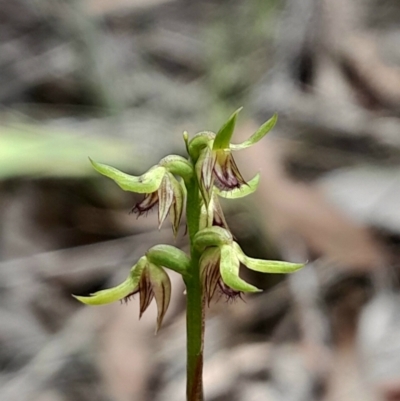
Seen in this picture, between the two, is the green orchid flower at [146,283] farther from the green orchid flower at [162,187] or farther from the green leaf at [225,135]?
the green leaf at [225,135]

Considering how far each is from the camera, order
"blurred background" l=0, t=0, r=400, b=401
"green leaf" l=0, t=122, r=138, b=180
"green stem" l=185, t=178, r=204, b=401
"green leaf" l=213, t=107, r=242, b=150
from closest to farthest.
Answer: "green leaf" l=213, t=107, r=242, b=150 < "green stem" l=185, t=178, r=204, b=401 < "blurred background" l=0, t=0, r=400, b=401 < "green leaf" l=0, t=122, r=138, b=180

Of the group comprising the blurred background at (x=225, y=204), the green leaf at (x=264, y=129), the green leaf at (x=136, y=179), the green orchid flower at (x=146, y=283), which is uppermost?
the blurred background at (x=225, y=204)

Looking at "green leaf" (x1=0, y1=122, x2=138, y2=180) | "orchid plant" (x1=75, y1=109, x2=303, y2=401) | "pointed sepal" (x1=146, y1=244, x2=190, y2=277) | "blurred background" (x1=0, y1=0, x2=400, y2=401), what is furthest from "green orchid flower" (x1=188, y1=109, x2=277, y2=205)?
"green leaf" (x1=0, y1=122, x2=138, y2=180)

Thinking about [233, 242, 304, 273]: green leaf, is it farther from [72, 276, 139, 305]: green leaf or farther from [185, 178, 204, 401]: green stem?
[72, 276, 139, 305]: green leaf

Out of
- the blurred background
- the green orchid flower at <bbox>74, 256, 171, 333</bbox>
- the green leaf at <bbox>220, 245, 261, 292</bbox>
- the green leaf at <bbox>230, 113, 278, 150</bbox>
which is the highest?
the blurred background

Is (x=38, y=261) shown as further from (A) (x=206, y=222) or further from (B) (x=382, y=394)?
(A) (x=206, y=222)

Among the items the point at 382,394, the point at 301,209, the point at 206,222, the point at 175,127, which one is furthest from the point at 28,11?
the point at 206,222

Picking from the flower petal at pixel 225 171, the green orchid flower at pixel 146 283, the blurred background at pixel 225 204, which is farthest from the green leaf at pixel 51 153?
the flower petal at pixel 225 171
